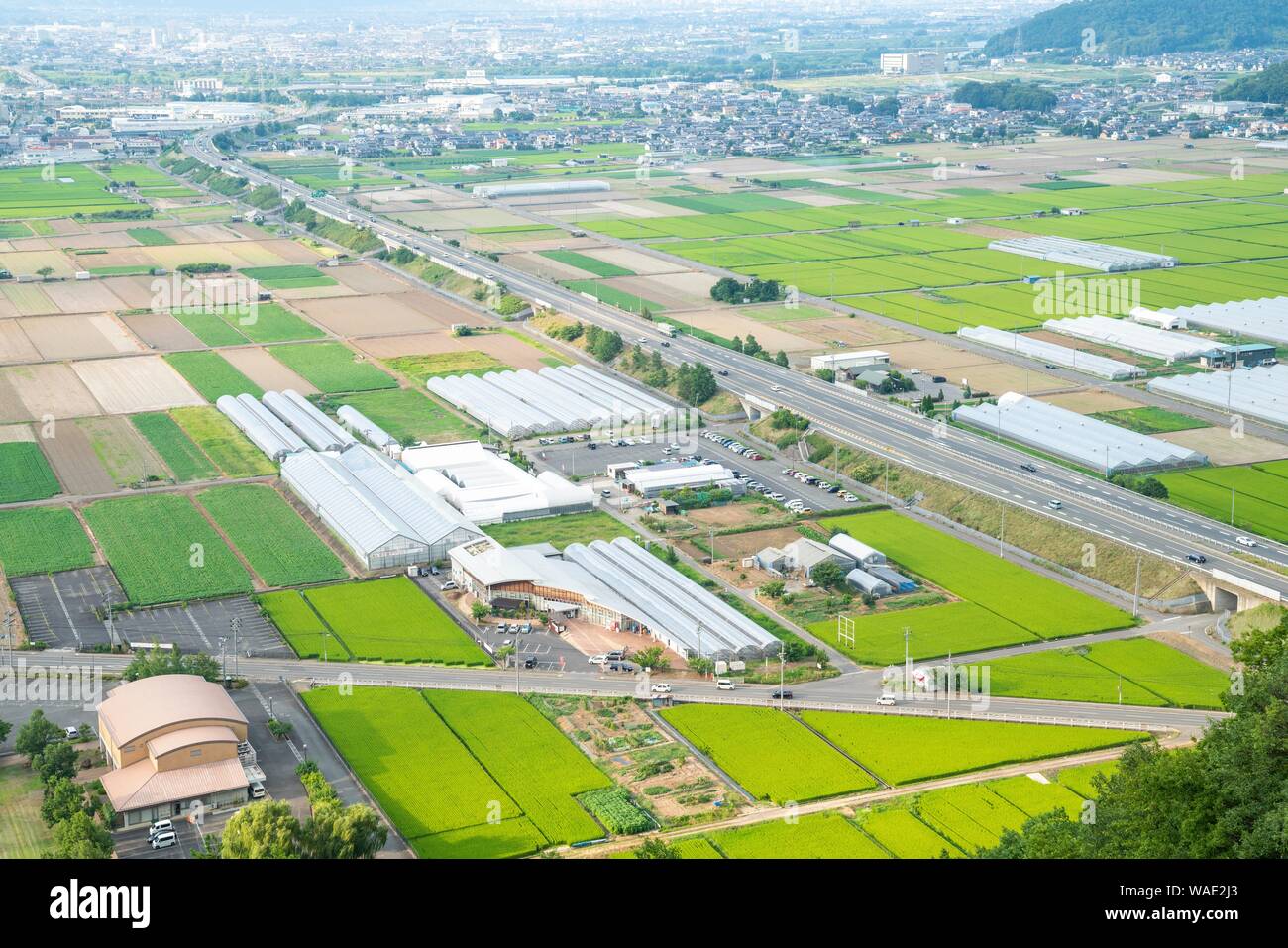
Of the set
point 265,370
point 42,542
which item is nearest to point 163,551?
point 42,542

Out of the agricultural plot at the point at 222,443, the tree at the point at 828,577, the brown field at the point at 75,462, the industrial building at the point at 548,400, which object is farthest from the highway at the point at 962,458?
the brown field at the point at 75,462

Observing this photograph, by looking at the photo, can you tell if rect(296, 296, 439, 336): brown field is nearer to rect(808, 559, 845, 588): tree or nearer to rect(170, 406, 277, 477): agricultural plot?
rect(170, 406, 277, 477): agricultural plot

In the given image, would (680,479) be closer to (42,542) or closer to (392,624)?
(392,624)

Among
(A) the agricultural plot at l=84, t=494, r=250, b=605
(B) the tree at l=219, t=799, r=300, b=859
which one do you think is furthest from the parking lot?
(B) the tree at l=219, t=799, r=300, b=859

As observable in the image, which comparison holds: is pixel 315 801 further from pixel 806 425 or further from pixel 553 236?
pixel 553 236

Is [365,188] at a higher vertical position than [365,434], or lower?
higher

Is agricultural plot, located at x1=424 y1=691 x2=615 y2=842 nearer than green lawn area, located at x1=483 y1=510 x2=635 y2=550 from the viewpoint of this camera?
Yes
